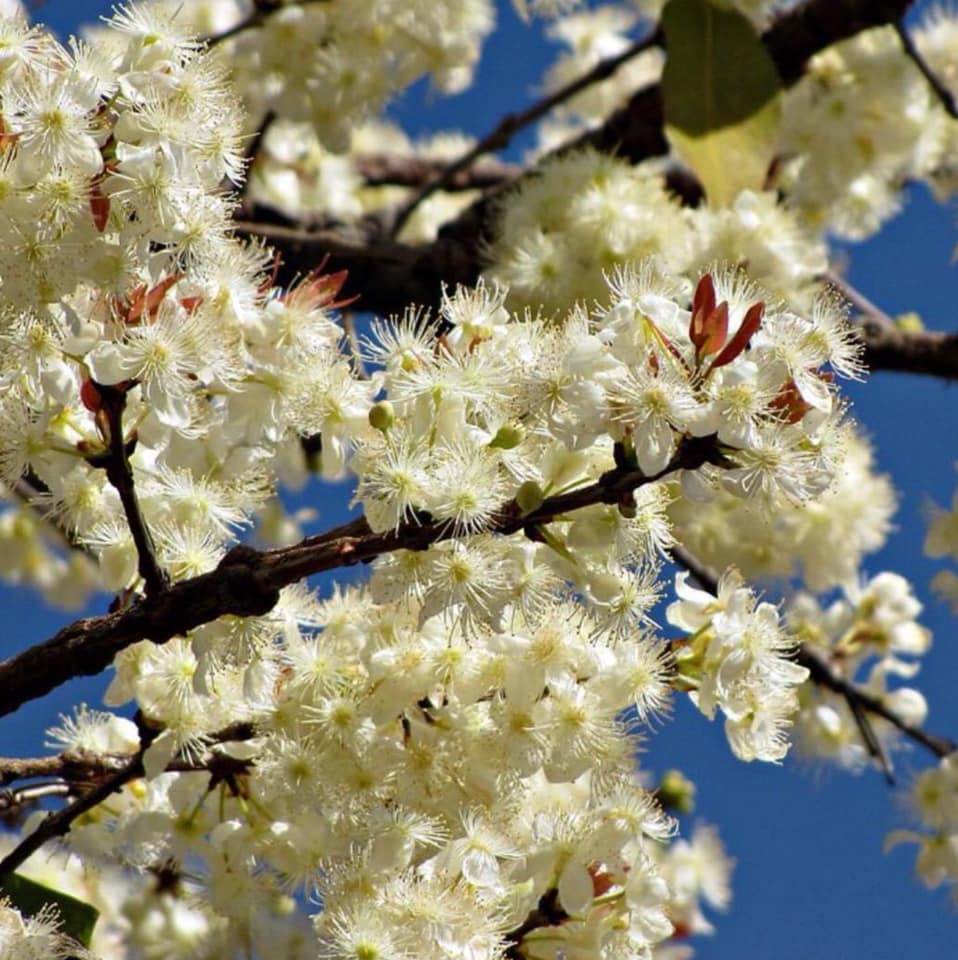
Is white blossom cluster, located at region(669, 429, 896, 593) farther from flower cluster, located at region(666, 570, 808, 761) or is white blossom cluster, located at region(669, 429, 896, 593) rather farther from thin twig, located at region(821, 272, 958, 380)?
flower cluster, located at region(666, 570, 808, 761)

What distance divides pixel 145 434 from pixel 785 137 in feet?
7.68

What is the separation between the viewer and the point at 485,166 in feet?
13.6

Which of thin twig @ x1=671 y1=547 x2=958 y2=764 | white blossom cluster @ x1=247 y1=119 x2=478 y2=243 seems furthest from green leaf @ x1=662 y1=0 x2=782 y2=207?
white blossom cluster @ x1=247 y1=119 x2=478 y2=243

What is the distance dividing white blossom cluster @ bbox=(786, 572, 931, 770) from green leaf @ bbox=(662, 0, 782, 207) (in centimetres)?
91

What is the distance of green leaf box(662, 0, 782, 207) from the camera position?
9.95 feet

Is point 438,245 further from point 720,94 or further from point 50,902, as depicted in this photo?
point 50,902

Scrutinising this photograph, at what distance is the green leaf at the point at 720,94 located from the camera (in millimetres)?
3031

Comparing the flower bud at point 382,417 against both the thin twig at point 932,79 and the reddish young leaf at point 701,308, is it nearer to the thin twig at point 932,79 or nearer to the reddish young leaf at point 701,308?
the reddish young leaf at point 701,308

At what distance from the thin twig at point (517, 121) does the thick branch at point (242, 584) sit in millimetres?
1970

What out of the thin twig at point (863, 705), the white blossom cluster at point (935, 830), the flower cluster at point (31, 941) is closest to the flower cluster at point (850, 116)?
the thin twig at point (863, 705)

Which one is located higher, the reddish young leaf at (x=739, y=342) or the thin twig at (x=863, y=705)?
the reddish young leaf at (x=739, y=342)

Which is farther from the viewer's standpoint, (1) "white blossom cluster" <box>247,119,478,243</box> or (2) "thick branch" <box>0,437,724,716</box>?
(1) "white blossom cluster" <box>247,119,478,243</box>

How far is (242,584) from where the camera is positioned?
151cm

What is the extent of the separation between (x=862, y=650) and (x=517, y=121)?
4.27 ft
